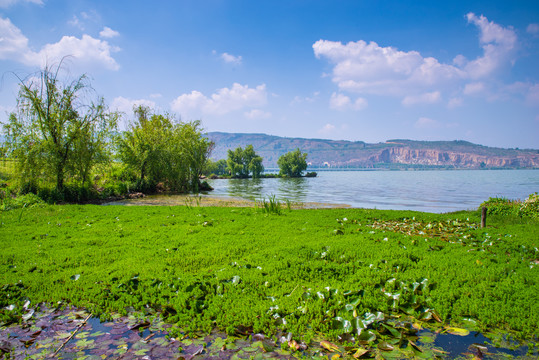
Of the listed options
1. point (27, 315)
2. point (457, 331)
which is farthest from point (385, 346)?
point (27, 315)

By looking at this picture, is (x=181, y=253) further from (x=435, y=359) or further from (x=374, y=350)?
(x=435, y=359)

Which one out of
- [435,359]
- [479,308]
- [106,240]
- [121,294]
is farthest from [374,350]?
[106,240]

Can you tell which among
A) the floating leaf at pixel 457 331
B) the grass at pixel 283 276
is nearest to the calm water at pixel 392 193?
the grass at pixel 283 276

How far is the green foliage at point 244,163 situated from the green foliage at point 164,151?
5457cm

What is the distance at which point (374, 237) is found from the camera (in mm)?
9516

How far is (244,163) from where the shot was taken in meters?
102

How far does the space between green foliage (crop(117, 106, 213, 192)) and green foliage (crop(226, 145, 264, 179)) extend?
54.6 metres

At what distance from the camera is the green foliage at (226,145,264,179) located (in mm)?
98562

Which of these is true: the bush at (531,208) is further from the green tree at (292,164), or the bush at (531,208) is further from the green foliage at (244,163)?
the green tree at (292,164)

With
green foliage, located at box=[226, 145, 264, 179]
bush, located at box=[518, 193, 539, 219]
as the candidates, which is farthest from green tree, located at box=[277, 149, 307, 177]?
bush, located at box=[518, 193, 539, 219]

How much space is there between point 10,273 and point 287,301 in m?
5.91

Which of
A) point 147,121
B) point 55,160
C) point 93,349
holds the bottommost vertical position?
point 93,349

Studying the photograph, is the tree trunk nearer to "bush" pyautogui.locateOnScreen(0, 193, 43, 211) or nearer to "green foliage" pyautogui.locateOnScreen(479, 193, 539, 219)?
"bush" pyautogui.locateOnScreen(0, 193, 43, 211)

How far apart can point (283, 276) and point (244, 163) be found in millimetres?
96435
